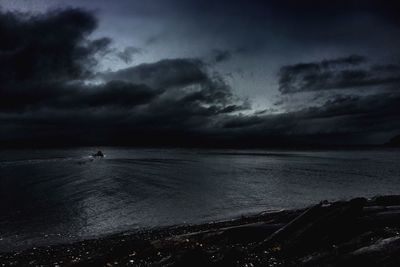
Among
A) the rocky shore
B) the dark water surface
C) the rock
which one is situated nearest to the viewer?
the rocky shore

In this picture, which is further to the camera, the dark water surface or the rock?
the dark water surface

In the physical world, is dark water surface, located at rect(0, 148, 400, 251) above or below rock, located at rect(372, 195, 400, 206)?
below

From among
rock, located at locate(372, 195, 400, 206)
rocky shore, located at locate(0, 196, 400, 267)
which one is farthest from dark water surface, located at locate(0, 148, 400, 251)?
rock, located at locate(372, 195, 400, 206)

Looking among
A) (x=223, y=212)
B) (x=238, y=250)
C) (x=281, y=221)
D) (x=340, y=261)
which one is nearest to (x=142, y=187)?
(x=223, y=212)

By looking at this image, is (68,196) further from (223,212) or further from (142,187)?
(223,212)

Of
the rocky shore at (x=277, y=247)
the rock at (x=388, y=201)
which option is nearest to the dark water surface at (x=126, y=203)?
the rocky shore at (x=277, y=247)

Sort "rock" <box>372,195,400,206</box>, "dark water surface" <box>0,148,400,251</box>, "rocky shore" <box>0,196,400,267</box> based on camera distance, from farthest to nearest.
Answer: "dark water surface" <box>0,148,400,251</box> → "rock" <box>372,195,400,206</box> → "rocky shore" <box>0,196,400,267</box>

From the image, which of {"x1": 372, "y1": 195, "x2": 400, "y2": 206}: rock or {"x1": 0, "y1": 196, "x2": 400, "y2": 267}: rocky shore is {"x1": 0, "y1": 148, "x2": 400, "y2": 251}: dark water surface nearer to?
{"x1": 0, "y1": 196, "x2": 400, "y2": 267}: rocky shore

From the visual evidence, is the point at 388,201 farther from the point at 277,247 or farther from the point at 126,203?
the point at 126,203
